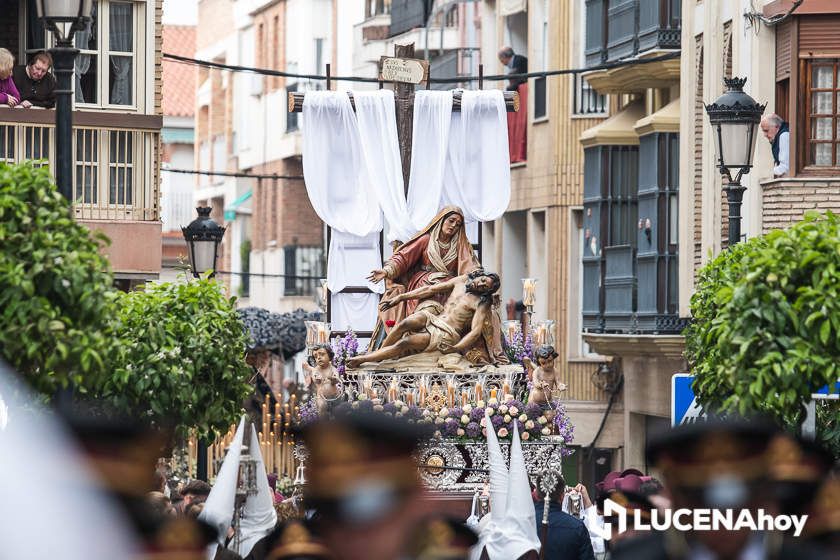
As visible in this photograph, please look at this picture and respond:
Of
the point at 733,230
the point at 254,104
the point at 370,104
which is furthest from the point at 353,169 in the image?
the point at 254,104

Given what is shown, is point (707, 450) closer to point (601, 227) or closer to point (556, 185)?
point (601, 227)

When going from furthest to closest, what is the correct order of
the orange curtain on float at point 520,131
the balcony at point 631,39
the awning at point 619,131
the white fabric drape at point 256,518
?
the orange curtain on float at point 520,131, the awning at point 619,131, the balcony at point 631,39, the white fabric drape at point 256,518

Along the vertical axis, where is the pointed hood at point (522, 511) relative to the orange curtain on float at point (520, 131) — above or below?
below

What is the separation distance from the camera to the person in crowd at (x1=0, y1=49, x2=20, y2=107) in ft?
86.0

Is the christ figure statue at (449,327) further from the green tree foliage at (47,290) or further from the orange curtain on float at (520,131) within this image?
the orange curtain on float at (520,131)

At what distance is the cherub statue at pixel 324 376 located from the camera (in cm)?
2259

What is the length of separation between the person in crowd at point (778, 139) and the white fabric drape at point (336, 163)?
15.6ft

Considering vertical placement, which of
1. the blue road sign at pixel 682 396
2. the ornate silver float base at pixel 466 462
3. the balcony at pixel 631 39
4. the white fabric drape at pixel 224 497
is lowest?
the ornate silver float base at pixel 466 462

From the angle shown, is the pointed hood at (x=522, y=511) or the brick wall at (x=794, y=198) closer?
the pointed hood at (x=522, y=511)

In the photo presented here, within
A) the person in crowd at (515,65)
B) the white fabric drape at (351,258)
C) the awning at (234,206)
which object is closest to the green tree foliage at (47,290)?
the white fabric drape at (351,258)

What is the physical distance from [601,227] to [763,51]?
941cm

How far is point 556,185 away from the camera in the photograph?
4119 centimetres

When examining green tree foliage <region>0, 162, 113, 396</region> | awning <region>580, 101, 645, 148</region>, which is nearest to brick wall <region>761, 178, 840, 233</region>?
awning <region>580, 101, 645, 148</region>

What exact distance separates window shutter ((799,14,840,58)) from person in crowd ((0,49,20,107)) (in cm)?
890
